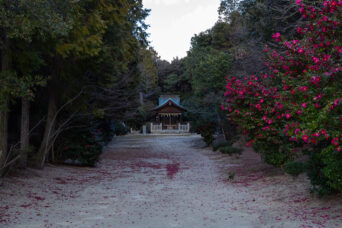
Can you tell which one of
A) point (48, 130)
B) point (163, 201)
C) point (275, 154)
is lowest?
point (163, 201)

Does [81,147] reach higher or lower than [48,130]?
lower

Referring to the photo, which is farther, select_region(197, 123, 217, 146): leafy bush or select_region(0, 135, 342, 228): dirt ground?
select_region(197, 123, 217, 146): leafy bush

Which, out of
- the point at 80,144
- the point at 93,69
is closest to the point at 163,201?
the point at 93,69

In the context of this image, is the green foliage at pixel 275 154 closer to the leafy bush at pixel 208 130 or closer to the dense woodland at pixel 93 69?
the dense woodland at pixel 93 69

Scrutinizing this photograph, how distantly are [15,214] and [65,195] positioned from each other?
8.02 ft

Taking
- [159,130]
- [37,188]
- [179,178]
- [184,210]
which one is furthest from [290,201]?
[159,130]

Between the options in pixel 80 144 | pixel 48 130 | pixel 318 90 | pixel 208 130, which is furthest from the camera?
pixel 208 130

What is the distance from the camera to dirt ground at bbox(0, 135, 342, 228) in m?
5.84

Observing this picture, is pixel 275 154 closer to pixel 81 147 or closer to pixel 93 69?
pixel 93 69

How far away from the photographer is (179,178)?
12.1 m

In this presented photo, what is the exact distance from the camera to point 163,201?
7965 mm

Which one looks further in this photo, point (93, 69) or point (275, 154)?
point (93, 69)

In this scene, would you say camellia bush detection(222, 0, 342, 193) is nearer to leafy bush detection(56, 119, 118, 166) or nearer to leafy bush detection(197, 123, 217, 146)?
leafy bush detection(56, 119, 118, 166)

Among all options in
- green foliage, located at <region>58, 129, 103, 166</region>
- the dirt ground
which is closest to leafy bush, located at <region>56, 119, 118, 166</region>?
green foliage, located at <region>58, 129, 103, 166</region>
